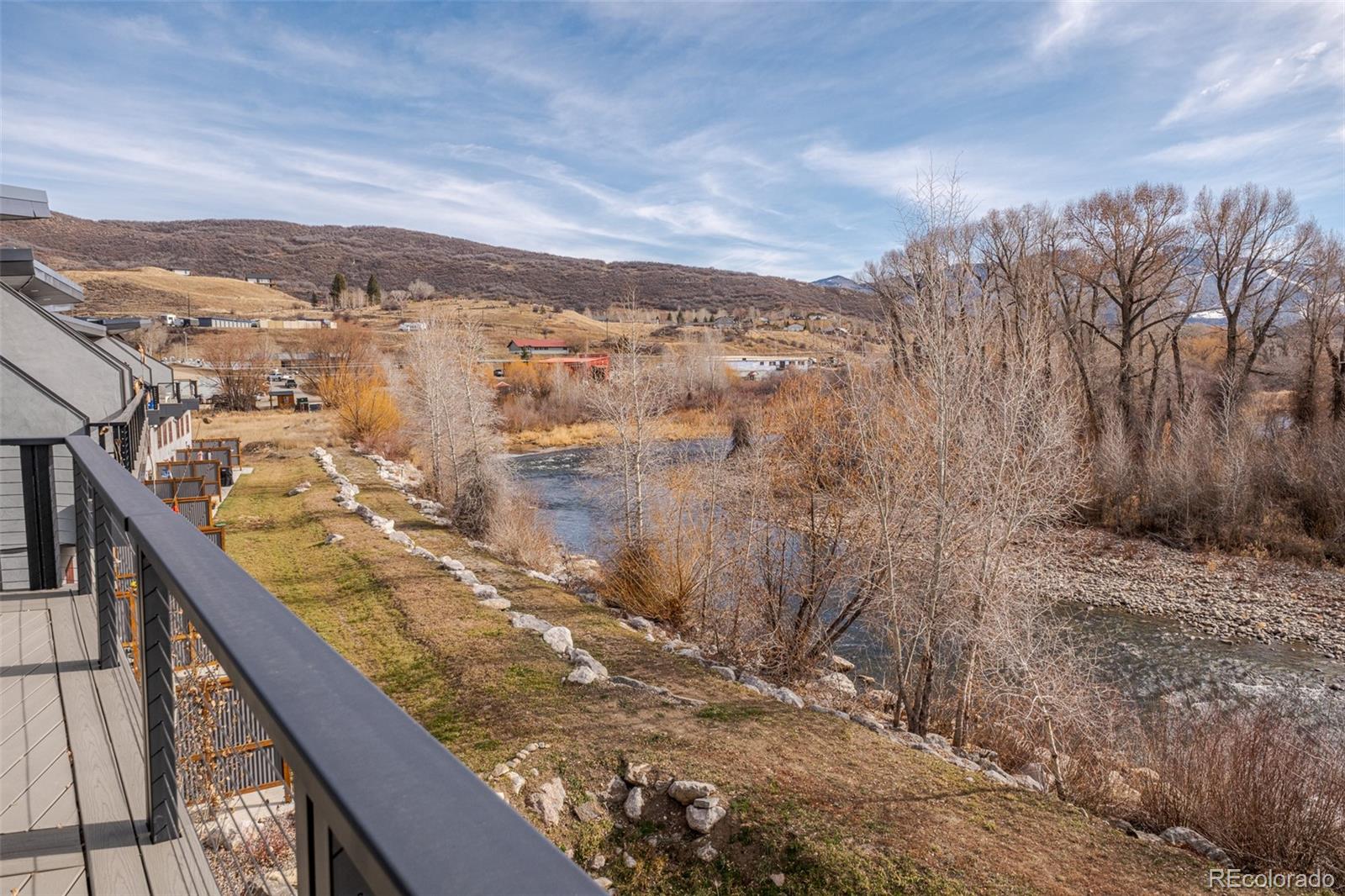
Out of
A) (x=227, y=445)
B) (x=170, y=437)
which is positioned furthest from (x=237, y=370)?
(x=227, y=445)

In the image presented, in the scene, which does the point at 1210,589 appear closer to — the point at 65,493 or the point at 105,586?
the point at 105,586

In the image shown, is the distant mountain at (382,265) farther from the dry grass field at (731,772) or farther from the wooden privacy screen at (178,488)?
the dry grass field at (731,772)

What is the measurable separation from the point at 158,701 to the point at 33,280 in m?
11.7

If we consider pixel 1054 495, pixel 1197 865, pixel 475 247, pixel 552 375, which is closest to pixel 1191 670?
pixel 1054 495

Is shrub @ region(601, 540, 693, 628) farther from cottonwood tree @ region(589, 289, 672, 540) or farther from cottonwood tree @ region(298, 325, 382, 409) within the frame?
cottonwood tree @ region(298, 325, 382, 409)

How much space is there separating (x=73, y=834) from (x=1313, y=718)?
54.7 ft

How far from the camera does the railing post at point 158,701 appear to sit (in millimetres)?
1972

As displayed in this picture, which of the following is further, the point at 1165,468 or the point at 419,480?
the point at 419,480

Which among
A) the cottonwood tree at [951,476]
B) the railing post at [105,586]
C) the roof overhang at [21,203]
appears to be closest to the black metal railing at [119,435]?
the roof overhang at [21,203]

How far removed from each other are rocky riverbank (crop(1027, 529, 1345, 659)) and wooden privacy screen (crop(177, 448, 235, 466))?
2150 centimetres

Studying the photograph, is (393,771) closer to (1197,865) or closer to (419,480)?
(1197,865)

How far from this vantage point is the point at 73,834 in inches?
85.2

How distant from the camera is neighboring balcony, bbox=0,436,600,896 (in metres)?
0.64

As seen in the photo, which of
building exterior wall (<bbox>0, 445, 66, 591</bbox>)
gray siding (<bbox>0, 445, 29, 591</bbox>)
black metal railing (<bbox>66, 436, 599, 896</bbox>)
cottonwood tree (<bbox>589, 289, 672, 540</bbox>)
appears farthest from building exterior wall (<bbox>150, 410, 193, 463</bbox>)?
black metal railing (<bbox>66, 436, 599, 896</bbox>)
